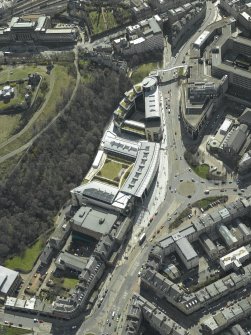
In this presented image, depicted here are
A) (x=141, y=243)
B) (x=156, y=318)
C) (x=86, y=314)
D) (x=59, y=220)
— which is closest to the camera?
(x=156, y=318)

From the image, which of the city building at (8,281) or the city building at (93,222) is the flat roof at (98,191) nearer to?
the city building at (93,222)

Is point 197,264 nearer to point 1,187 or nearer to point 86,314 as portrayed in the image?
point 86,314

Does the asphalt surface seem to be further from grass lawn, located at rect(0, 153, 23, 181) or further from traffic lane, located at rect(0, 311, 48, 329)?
grass lawn, located at rect(0, 153, 23, 181)

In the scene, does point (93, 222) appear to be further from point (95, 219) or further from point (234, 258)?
point (234, 258)

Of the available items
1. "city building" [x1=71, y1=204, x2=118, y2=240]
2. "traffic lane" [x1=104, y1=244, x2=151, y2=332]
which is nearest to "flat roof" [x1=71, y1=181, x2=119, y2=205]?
"city building" [x1=71, y1=204, x2=118, y2=240]

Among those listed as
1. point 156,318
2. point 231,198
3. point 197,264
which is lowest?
point 156,318

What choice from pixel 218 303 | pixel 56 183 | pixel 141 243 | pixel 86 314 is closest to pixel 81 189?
pixel 56 183
